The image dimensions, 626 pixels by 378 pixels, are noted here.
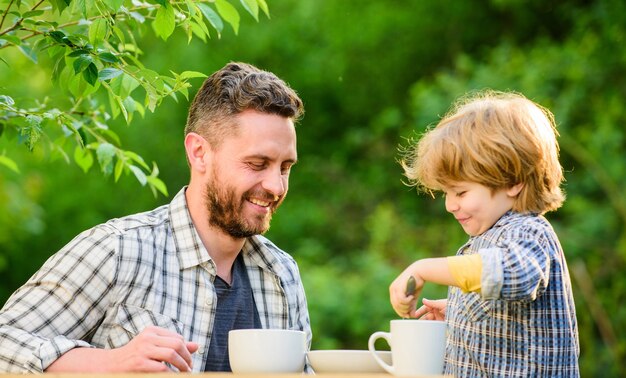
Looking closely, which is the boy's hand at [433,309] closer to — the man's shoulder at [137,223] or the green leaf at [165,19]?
the man's shoulder at [137,223]

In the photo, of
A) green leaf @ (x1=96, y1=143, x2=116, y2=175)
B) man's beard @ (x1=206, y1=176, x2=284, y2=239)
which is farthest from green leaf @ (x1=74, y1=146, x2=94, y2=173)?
man's beard @ (x1=206, y1=176, x2=284, y2=239)

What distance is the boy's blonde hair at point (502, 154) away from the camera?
190 cm

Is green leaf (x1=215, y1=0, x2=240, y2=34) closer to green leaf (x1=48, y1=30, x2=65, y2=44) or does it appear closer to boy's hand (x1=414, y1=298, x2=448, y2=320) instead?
green leaf (x1=48, y1=30, x2=65, y2=44)

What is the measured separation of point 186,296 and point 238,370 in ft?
1.81

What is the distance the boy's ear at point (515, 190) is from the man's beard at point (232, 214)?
63 centimetres

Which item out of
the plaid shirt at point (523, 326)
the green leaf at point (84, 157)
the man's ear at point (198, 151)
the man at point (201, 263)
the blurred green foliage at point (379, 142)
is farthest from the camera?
the blurred green foliage at point (379, 142)

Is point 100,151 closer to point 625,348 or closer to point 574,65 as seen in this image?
point 625,348

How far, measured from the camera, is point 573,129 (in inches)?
295

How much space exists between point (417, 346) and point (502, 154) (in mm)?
478

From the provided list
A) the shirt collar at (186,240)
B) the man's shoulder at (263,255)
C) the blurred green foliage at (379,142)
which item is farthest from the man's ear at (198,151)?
the blurred green foliage at (379,142)

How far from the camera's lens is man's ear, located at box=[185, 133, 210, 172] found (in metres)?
2.39

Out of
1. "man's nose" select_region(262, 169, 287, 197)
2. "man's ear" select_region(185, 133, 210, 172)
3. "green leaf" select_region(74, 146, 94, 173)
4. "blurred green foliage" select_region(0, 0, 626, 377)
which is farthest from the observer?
"blurred green foliage" select_region(0, 0, 626, 377)

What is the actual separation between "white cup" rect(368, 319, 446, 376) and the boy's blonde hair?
15.7 inches

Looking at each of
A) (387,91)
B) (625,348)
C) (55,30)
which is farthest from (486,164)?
(387,91)
